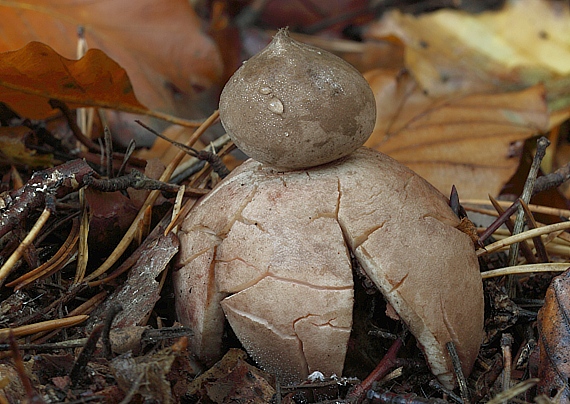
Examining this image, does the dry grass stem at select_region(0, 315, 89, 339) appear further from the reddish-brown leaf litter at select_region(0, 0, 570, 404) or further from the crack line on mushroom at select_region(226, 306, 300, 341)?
the crack line on mushroom at select_region(226, 306, 300, 341)

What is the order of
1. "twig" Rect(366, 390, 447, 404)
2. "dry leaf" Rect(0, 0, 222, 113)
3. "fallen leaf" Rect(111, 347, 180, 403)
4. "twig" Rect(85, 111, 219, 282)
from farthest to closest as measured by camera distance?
"dry leaf" Rect(0, 0, 222, 113)
"twig" Rect(85, 111, 219, 282)
"twig" Rect(366, 390, 447, 404)
"fallen leaf" Rect(111, 347, 180, 403)

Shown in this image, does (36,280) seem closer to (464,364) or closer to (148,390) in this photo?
(148,390)

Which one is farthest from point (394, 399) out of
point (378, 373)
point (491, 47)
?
point (491, 47)

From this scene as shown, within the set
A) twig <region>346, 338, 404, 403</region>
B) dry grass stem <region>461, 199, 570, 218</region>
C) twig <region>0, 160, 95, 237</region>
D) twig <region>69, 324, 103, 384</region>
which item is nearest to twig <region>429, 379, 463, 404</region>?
twig <region>346, 338, 404, 403</region>

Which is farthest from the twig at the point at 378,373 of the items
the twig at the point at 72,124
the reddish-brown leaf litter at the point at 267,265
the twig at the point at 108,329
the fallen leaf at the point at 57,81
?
the twig at the point at 72,124

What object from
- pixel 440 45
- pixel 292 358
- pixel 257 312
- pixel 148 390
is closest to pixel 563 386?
pixel 292 358

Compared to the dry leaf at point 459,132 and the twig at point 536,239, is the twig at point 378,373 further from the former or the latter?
the dry leaf at point 459,132

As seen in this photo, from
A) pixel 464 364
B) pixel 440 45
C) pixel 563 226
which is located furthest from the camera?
pixel 440 45
